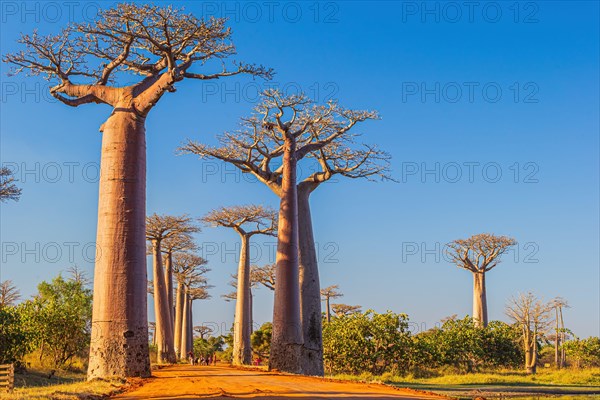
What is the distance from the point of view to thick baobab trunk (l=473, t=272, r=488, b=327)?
36875 mm

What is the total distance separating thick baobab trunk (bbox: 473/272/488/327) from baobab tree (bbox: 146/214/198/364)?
14552 mm

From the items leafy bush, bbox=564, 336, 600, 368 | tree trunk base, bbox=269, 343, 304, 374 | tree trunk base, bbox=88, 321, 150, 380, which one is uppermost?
tree trunk base, bbox=88, 321, 150, 380

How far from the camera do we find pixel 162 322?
102 feet

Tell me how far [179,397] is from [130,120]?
22.9 ft

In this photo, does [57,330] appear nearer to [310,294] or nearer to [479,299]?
[310,294]

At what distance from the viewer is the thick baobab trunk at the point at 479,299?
36875 mm

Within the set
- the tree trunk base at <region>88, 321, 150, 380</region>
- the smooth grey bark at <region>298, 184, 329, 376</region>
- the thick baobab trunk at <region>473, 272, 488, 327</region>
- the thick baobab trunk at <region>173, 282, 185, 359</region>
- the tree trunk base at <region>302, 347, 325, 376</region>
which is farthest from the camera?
the thick baobab trunk at <region>173, 282, 185, 359</region>

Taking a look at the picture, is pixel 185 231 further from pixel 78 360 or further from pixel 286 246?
pixel 286 246

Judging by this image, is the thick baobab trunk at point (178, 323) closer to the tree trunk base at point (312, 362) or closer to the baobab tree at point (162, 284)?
the baobab tree at point (162, 284)

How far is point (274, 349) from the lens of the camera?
19031 millimetres

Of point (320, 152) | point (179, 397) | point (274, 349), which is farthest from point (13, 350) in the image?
point (179, 397)

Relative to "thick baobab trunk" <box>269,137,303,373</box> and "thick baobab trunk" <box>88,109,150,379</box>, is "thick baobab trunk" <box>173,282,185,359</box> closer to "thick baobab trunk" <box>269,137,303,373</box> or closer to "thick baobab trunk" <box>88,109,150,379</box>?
"thick baobab trunk" <box>269,137,303,373</box>

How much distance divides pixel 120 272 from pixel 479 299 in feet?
89.4

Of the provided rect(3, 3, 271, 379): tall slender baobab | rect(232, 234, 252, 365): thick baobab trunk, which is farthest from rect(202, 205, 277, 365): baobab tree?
rect(3, 3, 271, 379): tall slender baobab
